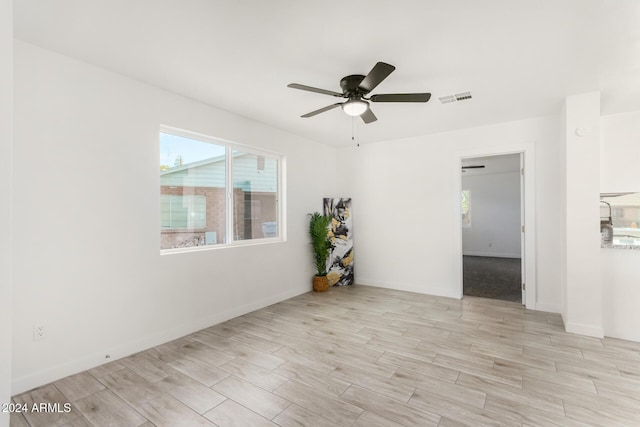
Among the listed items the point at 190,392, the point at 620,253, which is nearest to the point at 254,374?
the point at 190,392

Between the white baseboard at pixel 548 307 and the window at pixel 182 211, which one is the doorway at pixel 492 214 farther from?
the window at pixel 182 211

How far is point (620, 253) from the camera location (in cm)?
340

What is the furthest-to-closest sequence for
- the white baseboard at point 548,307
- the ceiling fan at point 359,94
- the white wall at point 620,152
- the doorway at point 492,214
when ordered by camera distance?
1. the doorway at point 492,214
2. the white baseboard at point 548,307
3. the white wall at point 620,152
4. the ceiling fan at point 359,94

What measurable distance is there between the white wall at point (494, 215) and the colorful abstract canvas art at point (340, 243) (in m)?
5.84

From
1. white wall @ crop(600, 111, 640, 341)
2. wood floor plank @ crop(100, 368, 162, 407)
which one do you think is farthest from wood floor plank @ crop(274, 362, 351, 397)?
white wall @ crop(600, 111, 640, 341)

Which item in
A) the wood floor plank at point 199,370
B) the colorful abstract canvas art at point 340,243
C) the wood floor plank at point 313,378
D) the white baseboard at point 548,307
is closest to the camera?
the wood floor plank at point 313,378

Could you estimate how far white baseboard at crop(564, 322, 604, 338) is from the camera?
3.30 metres

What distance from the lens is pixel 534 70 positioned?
2.82 metres

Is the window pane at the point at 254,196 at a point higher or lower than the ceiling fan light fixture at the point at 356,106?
lower

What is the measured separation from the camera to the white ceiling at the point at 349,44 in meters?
1.98

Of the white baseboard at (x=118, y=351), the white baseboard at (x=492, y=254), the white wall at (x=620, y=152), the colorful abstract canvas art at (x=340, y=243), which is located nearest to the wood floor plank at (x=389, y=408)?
the white baseboard at (x=118, y=351)

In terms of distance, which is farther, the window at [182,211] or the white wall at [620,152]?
the white wall at [620,152]

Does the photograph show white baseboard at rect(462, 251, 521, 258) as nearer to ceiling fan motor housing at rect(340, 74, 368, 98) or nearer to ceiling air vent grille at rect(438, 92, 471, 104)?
ceiling air vent grille at rect(438, 92, 471, 104)

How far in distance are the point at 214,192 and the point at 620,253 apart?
4955mm
